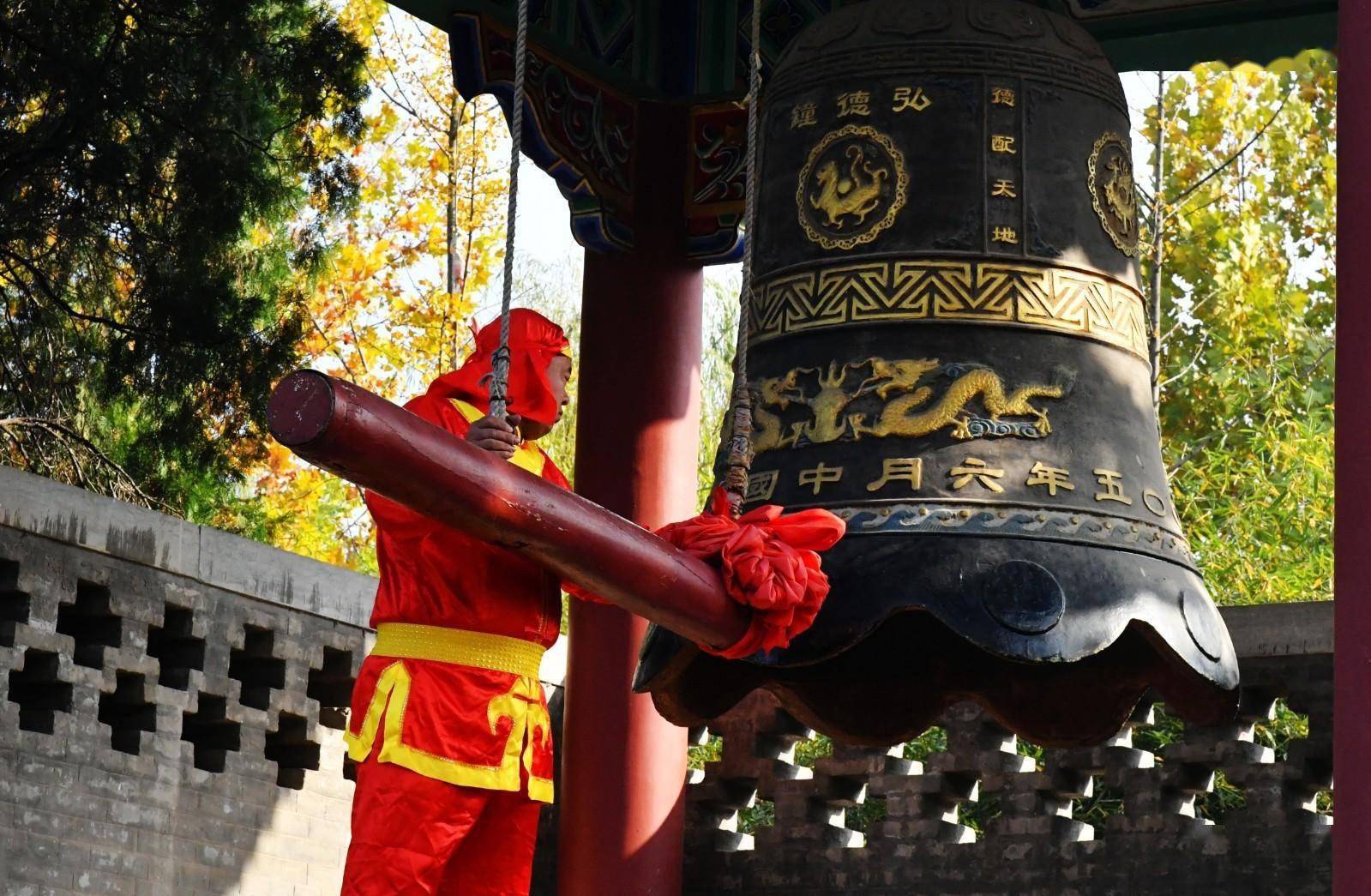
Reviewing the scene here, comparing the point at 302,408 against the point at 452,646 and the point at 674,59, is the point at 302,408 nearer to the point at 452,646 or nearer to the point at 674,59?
the point at 452,646

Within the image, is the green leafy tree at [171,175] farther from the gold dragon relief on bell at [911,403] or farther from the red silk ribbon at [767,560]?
the red silk ribbon at [767,560]

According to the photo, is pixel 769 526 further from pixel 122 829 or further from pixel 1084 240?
pixel 122 829

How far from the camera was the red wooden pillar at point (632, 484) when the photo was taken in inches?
228

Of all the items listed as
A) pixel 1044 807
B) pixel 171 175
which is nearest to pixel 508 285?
pixel 1044 807

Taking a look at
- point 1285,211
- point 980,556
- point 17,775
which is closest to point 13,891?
point 17,775

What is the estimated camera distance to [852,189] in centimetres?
418

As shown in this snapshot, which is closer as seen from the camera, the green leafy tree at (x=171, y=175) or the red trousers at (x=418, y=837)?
the red trousers at (x=418, y=837)

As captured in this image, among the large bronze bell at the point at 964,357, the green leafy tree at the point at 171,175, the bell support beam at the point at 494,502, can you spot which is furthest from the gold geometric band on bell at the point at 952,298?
the green leafy tree at the point at 171,175

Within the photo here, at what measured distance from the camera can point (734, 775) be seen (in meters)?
6.17

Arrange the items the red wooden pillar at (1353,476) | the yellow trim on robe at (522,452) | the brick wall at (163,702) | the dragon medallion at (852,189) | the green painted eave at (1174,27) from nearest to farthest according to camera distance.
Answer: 1. the red wooden pillar at (1353,476)
2. the yellow trim on robe at (522,452)
3. the dragon medallion at (852,189)
4. the brick wall at (163,702)
5. the green painted eave at (1174,27)

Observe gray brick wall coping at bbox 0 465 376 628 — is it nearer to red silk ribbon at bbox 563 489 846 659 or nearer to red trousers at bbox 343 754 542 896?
red trousers at bbox 343 754 542 896

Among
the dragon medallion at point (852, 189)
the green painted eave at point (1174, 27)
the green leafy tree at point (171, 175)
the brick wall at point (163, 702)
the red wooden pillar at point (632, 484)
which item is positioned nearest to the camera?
the dragon medallion at point (852, 189)

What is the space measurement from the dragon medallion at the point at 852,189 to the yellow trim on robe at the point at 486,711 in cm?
88

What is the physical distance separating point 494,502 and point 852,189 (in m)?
1.29
